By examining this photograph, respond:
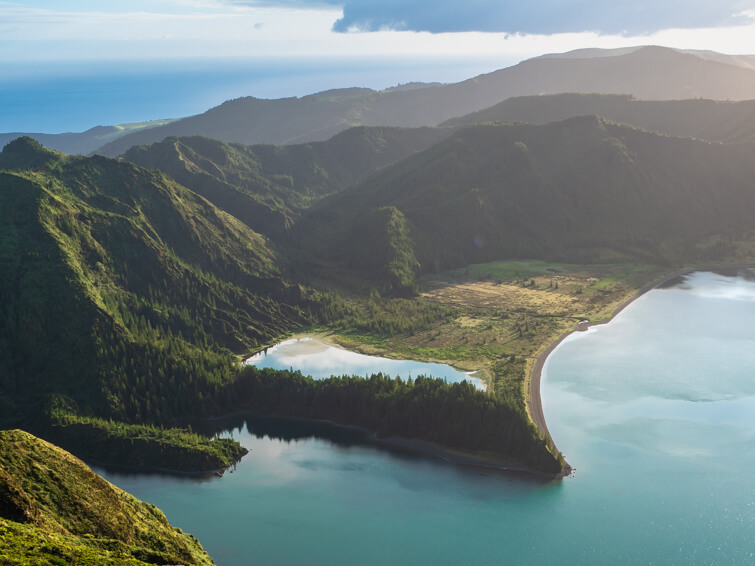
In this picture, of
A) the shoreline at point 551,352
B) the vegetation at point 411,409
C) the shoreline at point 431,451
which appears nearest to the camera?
the shoreline at point 431,451

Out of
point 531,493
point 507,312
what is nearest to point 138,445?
point 531,493

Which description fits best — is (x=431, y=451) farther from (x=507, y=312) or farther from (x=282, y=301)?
(x=282, y=301)

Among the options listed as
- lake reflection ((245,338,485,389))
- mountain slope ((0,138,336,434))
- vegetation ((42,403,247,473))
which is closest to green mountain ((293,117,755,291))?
mountain slope ((0,138,336,434))

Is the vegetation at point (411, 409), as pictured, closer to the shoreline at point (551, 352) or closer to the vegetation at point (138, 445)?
the shoreline at point (551, 352)

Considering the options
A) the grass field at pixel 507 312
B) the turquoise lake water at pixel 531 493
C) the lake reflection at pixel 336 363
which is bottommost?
the turquoise lake water at pixel 531 493

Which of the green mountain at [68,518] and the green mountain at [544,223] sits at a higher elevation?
the green mountain at [544,223]

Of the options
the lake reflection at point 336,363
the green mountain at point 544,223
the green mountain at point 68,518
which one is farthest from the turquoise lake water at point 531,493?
the green mountain at point 544,223

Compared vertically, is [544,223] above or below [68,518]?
above

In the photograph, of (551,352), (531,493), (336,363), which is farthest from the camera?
(551,352)
